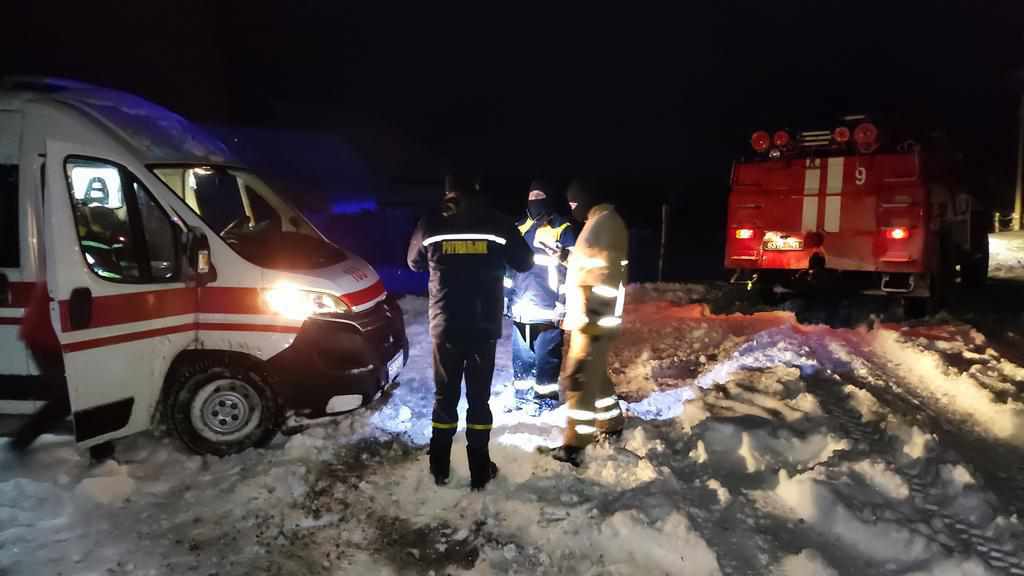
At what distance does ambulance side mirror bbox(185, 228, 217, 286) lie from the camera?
4586 mm

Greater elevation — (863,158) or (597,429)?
(863,158)

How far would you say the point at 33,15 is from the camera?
12.1 m

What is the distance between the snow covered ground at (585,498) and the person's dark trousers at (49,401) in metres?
0.25

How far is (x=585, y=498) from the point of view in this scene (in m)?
4.09

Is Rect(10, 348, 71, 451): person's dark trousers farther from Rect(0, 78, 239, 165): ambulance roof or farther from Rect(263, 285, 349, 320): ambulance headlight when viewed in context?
Rect(0, 78, 239, 165): ambulance roof

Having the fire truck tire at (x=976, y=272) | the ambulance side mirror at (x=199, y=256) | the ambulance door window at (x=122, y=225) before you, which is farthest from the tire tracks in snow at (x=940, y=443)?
the fire truck tire at (x=976, y=272)

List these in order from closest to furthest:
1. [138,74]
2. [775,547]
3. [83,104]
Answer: [775,547] → [83,104] → [138,74]

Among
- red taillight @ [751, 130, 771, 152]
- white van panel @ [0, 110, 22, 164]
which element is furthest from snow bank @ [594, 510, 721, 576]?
red taillight @ [751, 130, 771, 152]

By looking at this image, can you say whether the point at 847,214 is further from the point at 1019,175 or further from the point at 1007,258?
the point at 1019,175

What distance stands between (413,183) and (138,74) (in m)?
15.1

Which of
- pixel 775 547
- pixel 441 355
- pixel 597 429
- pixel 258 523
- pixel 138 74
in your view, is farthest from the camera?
pixel 138 74

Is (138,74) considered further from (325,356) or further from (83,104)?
(325,356)

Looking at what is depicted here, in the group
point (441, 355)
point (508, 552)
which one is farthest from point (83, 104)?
point (508, 552)

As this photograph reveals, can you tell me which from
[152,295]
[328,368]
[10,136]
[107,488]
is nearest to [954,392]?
[328,368]
